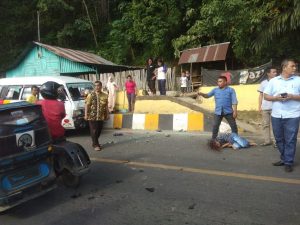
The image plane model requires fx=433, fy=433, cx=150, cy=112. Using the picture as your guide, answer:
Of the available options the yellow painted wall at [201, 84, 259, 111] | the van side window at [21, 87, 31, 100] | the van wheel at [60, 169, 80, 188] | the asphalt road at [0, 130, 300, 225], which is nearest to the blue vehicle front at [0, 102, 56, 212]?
the asphalt road at [0, 130, 300, 225]

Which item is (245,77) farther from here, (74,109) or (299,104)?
(299,104)

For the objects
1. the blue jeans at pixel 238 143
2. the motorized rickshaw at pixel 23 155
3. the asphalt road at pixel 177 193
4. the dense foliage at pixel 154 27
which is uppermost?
the dense foliage at pixel 154 27

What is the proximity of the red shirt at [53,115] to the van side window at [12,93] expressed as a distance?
6.55 metres

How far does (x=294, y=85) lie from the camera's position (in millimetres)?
6953

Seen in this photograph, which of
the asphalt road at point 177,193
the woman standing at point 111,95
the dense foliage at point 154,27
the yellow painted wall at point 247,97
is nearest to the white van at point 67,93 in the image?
the asphalt road at point 177,193

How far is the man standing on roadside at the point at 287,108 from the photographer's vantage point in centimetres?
690

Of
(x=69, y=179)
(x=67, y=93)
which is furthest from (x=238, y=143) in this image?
(x=67, y=93)

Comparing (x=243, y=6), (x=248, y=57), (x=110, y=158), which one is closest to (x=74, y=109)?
(x=110, y=158)

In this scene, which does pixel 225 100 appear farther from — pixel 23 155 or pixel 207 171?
pixel 23 155

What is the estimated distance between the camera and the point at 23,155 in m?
5.46

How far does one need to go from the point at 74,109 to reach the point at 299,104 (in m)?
7.06

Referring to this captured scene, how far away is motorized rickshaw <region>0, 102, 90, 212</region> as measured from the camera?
5238 mm

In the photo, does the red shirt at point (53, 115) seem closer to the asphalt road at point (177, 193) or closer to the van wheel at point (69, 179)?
the van wheel at point (69, 179)

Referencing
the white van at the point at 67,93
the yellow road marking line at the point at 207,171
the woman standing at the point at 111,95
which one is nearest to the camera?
the yellow road marking line at the point at 207,171
